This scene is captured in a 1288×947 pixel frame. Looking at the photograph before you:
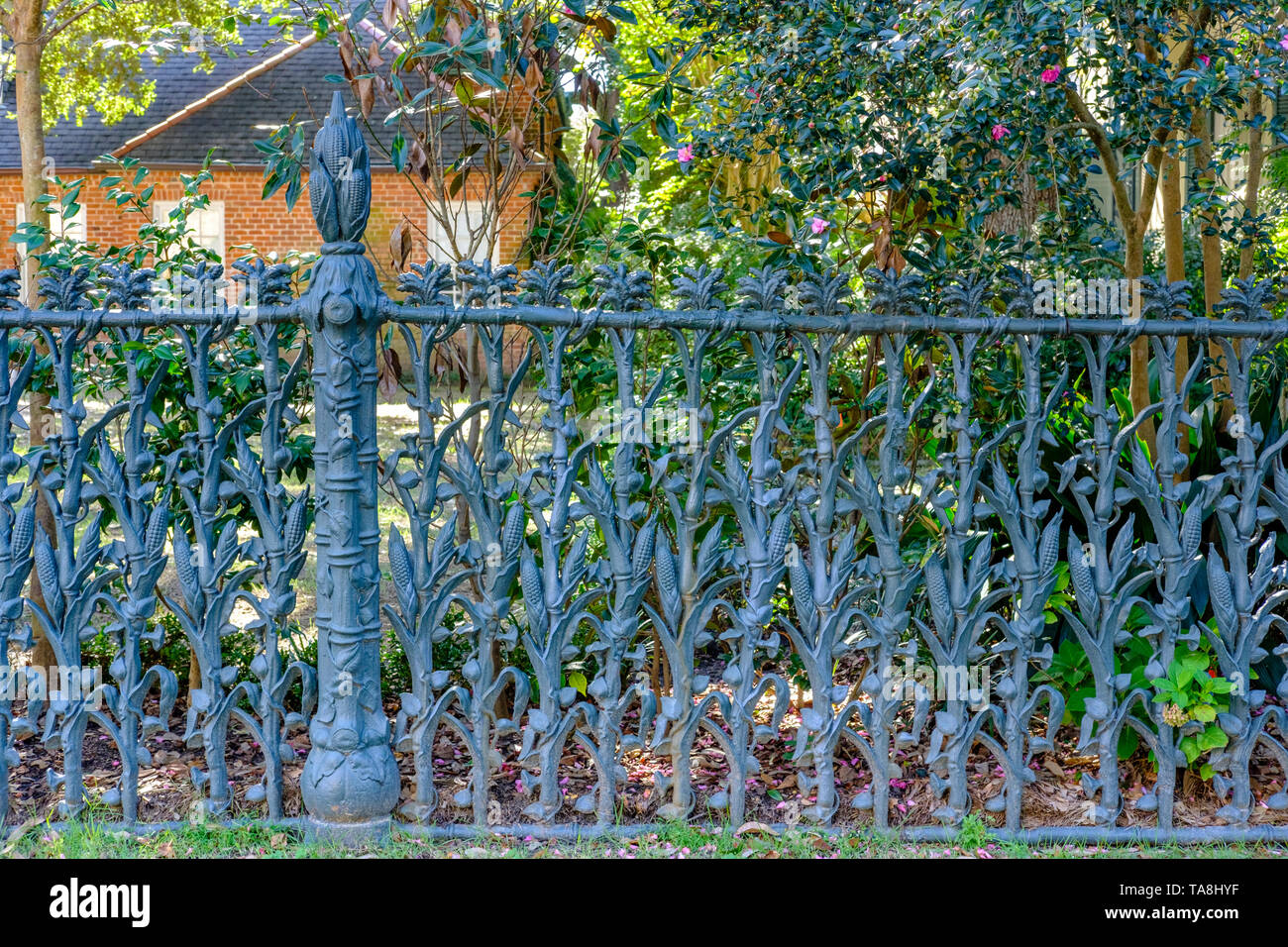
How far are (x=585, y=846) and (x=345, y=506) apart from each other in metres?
1.20

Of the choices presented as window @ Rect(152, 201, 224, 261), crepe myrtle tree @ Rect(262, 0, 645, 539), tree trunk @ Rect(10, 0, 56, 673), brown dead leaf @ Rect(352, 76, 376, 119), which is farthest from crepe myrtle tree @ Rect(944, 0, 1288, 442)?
window @ Rect(152, 201, 224, 261)

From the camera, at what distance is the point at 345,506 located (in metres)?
3.17

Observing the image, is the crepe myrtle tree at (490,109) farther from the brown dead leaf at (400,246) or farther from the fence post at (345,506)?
the fence post at (345,506)

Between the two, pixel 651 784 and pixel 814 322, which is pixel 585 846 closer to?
pixel 651 784

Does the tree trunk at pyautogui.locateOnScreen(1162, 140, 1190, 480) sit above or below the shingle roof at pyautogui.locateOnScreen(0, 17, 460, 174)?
below

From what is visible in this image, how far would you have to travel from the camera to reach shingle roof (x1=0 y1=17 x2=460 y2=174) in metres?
17.6

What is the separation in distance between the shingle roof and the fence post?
580 inches

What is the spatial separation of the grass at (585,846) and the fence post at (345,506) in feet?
0.52

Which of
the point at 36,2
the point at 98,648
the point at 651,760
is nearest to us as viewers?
the point at 651,760

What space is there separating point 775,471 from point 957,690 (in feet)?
2.69

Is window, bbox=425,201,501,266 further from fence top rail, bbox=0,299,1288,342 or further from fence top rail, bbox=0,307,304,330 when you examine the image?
fence top rail, bbox=0,307,304,330

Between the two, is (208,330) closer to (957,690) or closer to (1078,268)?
(957,690)

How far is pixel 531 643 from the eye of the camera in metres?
3.32

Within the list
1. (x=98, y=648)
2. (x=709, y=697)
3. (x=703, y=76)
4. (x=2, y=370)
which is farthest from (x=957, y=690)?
(x=703, y=76)
